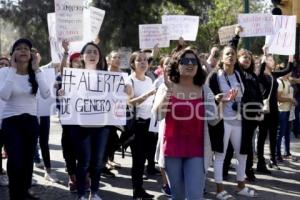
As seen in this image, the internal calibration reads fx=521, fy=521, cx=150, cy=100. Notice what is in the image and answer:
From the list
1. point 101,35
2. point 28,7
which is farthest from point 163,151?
point 28,7

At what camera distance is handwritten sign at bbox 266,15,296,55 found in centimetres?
826

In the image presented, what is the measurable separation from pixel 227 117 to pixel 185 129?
193 cm

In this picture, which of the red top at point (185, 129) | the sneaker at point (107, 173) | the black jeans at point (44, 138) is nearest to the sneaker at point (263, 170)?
the sneaker at point (107, 173)

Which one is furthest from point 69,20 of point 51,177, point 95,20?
point 51,177

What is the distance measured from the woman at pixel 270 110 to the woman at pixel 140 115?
2.21 meters

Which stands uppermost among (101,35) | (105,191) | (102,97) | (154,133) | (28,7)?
(28,7)

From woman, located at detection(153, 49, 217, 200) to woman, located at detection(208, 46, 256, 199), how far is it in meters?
1.59

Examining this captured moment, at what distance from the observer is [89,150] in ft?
19.7

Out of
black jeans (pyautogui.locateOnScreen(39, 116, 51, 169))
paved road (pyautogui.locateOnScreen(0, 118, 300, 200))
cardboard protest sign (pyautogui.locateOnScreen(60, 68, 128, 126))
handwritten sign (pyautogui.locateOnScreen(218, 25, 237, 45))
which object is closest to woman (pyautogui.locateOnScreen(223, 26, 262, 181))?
paved road (pyautogui.locateOnScreen(0, 118, 300, 200))

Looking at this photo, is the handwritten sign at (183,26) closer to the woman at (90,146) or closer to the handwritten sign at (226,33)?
the handwritten sign at (226,33)

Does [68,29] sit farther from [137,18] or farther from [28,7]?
[28,7]

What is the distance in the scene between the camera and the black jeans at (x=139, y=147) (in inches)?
249

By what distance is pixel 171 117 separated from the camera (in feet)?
15.8

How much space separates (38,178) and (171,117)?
3.61 meters
